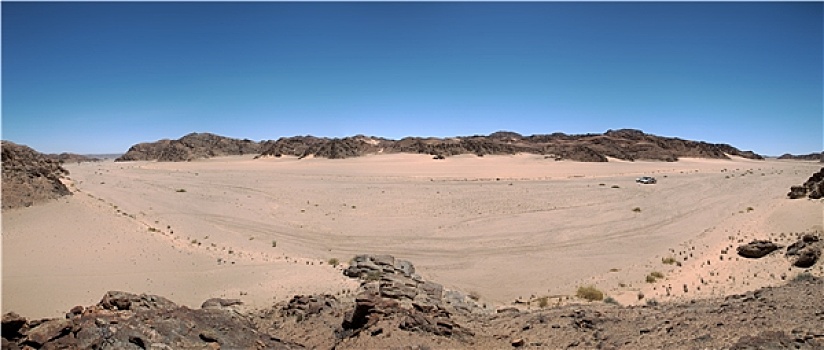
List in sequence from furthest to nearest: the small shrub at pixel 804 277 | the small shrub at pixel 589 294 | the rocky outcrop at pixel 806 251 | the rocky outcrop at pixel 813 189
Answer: the rocky outcrop at pixel 813 189, the small shrub at pixel 589 294, the rocky outcrop at pixel 806 251, the small shrub at pixel 804 277

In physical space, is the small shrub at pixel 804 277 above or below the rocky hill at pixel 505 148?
below

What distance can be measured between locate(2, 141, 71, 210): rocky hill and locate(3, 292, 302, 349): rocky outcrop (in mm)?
Answer: 16251

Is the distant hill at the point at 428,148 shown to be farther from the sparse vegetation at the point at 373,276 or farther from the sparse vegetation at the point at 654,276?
the sparse vegetation at the point at 373,276

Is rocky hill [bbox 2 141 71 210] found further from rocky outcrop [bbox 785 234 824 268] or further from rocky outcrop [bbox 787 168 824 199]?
rocky outcrop [bbox 787 168 824 199]

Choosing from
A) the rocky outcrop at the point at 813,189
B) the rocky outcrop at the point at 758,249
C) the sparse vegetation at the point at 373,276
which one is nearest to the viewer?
the sparse vegetation at the point at 373,276

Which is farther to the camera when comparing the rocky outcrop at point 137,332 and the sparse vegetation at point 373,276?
the sparse vegetation at point 373,276

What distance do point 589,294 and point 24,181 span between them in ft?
79.2

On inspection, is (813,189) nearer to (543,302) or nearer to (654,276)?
(654,276)

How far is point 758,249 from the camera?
51.9ft

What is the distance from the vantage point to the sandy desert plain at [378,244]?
1397 cm

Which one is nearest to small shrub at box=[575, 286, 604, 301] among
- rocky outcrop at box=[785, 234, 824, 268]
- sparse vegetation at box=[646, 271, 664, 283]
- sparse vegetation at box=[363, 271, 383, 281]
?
sparse vegetation at box=[646, 271, 664, 283]

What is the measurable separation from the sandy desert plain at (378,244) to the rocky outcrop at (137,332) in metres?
5.16

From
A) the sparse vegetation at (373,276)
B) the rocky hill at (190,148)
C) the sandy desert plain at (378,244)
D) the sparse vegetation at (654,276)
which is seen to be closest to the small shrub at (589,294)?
the sandy desert plain at (378,244)

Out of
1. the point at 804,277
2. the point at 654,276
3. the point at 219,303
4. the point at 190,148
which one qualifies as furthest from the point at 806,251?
the point at 190,148
